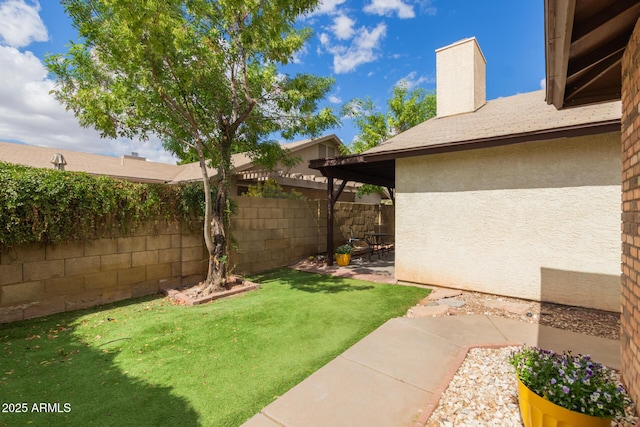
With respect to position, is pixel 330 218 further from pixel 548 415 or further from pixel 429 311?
pixel 548 415

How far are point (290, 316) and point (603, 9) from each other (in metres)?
4.81

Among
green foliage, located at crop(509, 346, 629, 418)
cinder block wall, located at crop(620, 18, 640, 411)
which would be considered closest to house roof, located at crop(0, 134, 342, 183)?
cinder block wall, located at crop(620, 18, 640, 411)

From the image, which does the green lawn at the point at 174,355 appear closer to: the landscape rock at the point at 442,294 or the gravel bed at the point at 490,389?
the landscape rock at the point at 442,294

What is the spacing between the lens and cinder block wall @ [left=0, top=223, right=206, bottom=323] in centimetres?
428

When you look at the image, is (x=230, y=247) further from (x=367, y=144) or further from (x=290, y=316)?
(x=367, y=144)

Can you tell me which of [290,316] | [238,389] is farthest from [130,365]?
[290,316]

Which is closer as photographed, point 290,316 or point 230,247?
point 290,316

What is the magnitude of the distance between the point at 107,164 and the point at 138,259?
11.3 metres

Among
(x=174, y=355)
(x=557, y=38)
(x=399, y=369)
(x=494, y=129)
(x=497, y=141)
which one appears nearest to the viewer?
(x=557, y=38)

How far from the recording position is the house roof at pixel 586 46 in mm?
1799

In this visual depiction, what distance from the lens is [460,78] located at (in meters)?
8.74

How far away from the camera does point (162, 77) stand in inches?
199

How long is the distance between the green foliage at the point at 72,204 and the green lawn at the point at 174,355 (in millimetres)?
1441

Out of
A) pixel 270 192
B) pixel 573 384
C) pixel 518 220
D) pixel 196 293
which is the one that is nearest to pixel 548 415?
pixel 573 384
